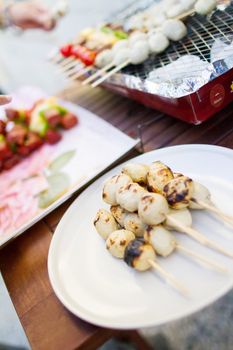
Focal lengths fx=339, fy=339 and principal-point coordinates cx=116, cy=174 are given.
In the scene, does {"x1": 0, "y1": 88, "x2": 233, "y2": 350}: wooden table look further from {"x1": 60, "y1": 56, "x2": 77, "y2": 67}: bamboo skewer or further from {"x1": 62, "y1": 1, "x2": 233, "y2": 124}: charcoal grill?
{"x1": 60, "y1": 56, "x2": 77, "y2": 67}: bamboo skewer

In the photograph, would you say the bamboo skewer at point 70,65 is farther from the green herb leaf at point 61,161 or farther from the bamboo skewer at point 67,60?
the green herb leaf at point 61,161

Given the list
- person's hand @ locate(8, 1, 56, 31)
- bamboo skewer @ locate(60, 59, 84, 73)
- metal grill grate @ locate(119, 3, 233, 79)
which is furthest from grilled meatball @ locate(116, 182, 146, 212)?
person's hand @ locate(8, 1, 56, 31)

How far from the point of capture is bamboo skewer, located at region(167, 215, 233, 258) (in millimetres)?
875

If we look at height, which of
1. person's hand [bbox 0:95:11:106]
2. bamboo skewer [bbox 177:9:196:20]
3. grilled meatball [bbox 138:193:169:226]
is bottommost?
grilled meatball [bbox 138:193:169:226]

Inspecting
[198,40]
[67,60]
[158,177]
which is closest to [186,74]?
[198,40]

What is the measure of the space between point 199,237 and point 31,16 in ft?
→ 8.11

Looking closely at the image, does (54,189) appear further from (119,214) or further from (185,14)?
(185,14)

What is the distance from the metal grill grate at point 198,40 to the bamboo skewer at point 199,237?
2.29 feet

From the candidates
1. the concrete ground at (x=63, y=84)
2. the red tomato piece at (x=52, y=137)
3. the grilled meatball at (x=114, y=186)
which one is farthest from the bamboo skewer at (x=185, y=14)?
the concrete ground at (x=63, y=84)

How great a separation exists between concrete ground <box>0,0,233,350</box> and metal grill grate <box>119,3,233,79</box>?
44.6 inches

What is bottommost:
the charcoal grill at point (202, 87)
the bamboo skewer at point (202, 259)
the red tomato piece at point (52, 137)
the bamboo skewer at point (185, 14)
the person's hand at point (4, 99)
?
the red tomato piece at point (52, 137)

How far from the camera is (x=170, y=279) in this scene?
88 centimetres

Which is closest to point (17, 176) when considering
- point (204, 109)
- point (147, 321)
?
point (204, 109)

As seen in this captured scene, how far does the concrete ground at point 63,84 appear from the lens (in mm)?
1314
